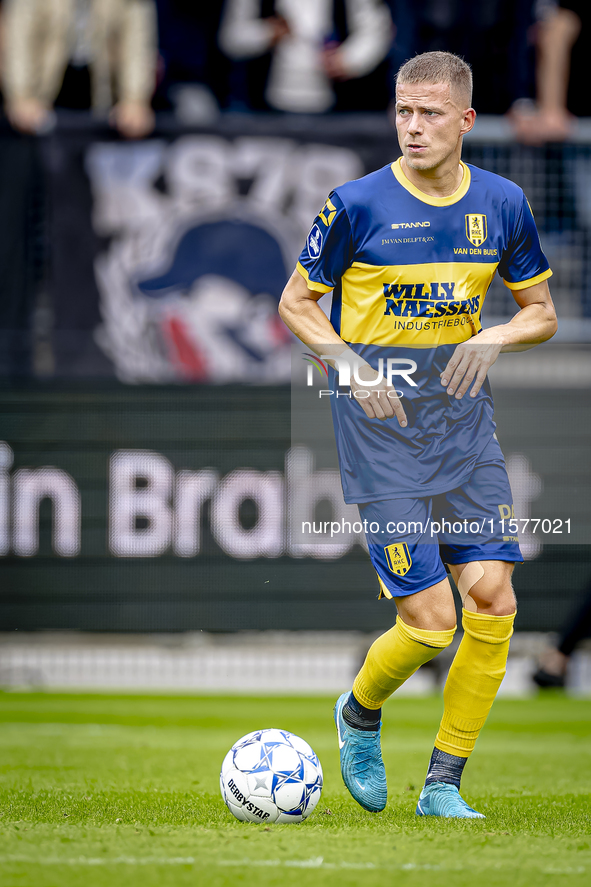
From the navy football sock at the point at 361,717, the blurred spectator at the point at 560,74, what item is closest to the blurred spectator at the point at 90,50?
the blurred spectator at the point at 560,74

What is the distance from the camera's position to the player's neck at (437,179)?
4.09 m

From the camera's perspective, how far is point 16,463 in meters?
8.61

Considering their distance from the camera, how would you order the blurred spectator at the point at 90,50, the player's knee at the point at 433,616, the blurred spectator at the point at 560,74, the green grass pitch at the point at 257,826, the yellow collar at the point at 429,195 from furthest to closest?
the blurred spectator at the point at 90,50, the blurred spectator at the point at 560,74, the yellow collar at the point at 429,195, the player's knee at the point at 433,616, the green grass pitch at the point at 257,826

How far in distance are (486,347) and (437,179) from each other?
0.61 m

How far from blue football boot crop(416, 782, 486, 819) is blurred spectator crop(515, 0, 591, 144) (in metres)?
6.92

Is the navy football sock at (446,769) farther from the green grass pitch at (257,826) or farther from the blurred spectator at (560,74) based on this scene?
the blurred spectator at (560,74)

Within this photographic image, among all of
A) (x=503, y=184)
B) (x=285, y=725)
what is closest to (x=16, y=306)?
(x=285, y=725)

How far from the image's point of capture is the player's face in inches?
157

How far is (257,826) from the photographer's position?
3816 mm

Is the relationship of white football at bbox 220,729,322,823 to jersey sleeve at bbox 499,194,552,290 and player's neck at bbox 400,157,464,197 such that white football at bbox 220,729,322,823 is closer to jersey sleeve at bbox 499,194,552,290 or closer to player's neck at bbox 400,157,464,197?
jersey sleeve at bbox 499,194,552,290

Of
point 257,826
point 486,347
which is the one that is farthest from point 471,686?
point 486,347

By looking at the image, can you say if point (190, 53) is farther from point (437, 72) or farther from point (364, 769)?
point (364, 769)

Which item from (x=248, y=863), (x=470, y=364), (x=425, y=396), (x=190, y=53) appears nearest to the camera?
(x=248, y=863)

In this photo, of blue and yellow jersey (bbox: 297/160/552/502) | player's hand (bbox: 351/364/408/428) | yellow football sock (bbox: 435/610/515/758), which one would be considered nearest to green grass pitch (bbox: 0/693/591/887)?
yellow football sock (bbox: 435/610/515/758)
